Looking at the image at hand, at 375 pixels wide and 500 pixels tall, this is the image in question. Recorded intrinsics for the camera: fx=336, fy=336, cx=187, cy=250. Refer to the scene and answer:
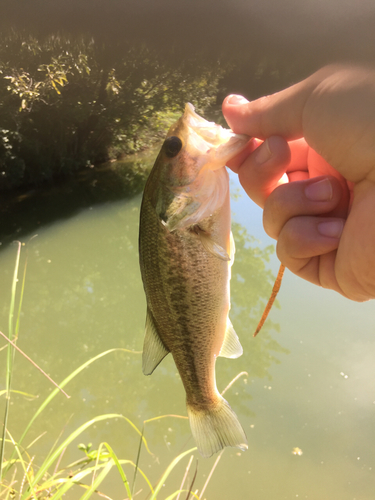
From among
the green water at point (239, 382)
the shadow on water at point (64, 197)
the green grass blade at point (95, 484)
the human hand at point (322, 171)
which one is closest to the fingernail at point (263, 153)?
the human hand at point (322, 171)

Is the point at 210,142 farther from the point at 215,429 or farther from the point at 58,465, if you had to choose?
the point at 58,465

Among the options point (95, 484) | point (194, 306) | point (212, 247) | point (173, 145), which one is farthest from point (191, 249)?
point (95, 484)

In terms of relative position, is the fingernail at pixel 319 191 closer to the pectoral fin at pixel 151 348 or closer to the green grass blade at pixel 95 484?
the pectoral fin at pixel 151 348

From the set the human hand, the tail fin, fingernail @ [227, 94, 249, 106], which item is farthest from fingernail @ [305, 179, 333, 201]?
the tail fin

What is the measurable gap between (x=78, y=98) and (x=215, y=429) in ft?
36.6

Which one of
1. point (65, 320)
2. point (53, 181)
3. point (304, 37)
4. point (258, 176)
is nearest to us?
point (304, 37)

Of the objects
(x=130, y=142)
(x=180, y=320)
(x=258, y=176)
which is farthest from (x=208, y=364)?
(x=130, y=142)

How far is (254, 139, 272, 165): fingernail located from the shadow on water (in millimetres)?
6482

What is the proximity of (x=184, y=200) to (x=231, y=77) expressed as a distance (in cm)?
1265

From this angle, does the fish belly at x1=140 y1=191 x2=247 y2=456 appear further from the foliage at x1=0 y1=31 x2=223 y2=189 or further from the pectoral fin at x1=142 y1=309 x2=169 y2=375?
the foliage at x1=0 y1=31 x2=223 y2=189

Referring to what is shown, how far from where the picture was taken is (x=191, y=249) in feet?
3.94

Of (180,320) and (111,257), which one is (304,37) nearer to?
(180,320)

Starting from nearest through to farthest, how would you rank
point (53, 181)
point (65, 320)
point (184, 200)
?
point (184, 200)
point (65, 320)
point (53, 181)

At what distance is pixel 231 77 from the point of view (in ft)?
39.9
